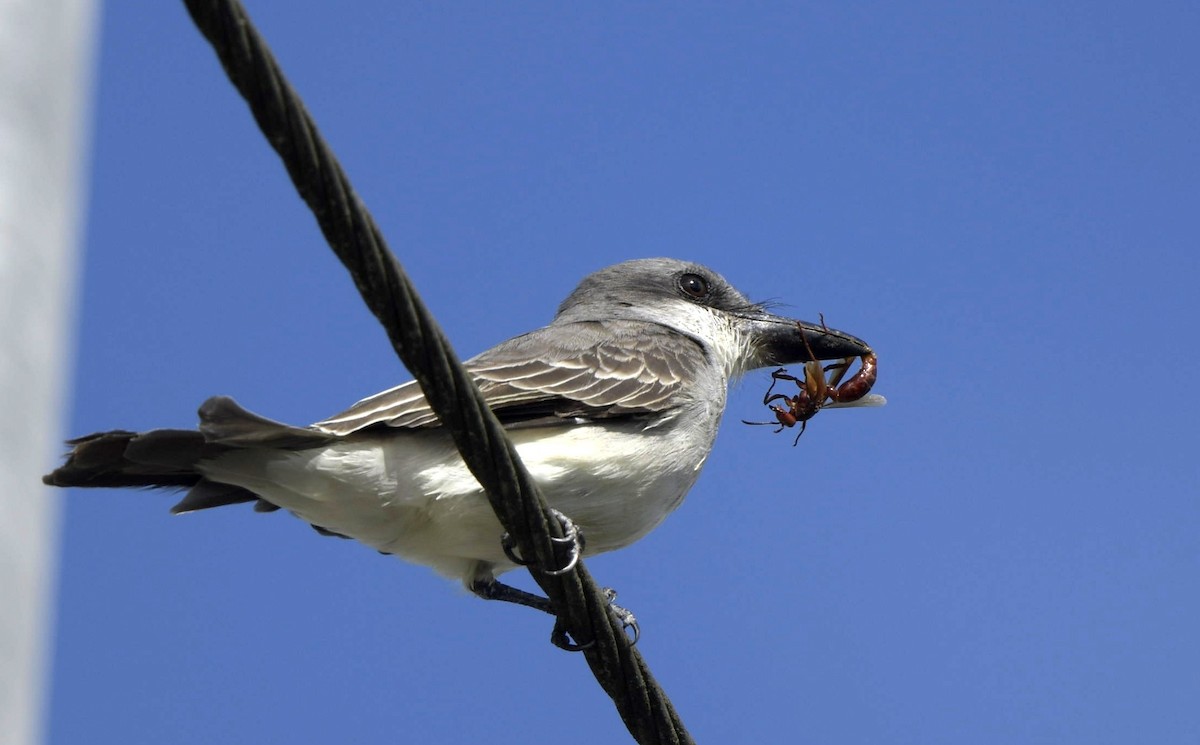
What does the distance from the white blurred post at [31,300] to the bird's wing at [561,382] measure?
2.14 m

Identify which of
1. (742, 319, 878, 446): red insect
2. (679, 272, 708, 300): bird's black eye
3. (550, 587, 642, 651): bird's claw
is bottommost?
(550, 587, 642, 651): bird's claw

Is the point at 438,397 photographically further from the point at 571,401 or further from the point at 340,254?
the point at 571,401

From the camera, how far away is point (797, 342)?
8633mm

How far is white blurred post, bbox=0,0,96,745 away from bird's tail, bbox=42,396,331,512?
1.27 m

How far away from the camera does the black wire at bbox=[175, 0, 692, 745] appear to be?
11.0 feet

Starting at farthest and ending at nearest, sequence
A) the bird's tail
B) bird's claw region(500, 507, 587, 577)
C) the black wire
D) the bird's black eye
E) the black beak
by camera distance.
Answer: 1. the bird's black eye
2. the black beak
3. the bird's tail
4. bird's claw region(500, 507, 587, 577)
5. the black wire

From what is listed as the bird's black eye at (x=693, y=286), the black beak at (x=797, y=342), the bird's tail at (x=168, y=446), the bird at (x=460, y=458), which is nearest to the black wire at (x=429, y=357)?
the bird at (x=460, y=458)

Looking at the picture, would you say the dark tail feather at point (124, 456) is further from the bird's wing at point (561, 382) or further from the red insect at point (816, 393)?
the red insect at point (816, 393)

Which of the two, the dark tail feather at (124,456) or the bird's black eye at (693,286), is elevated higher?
the bird's black eye at (693,286)

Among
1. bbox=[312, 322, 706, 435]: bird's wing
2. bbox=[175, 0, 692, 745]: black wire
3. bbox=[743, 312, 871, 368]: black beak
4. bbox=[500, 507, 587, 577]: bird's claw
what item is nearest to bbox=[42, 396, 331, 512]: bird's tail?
bbox=[312, 322, 706, 435]: bird's wing

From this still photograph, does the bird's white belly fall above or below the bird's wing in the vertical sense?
below

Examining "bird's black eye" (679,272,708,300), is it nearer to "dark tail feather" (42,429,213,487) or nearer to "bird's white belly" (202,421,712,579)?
"bird's white belly" (202,421,712,579)

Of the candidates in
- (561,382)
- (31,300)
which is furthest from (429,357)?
(31,300)

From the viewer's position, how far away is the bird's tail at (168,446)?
5645mm
